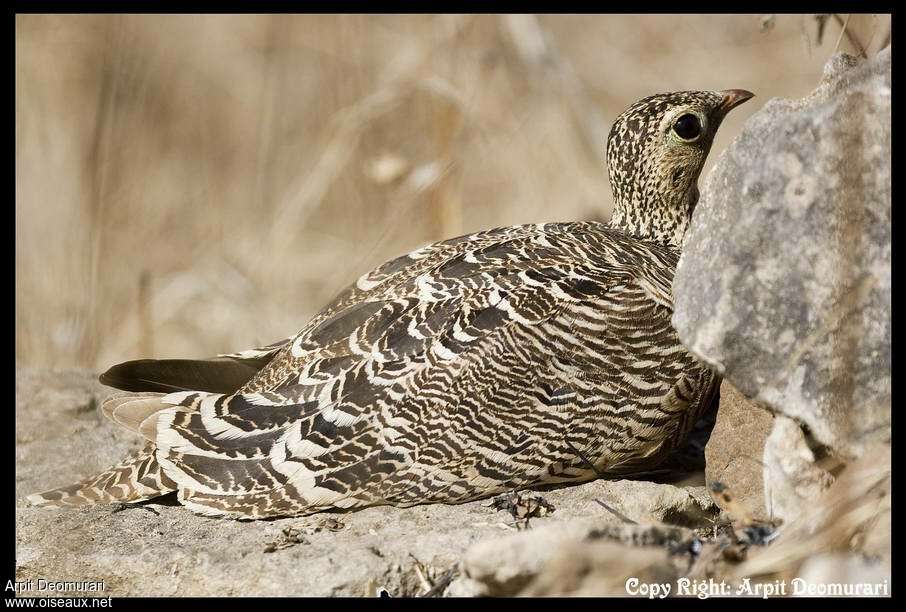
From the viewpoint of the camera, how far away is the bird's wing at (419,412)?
3.40 meters

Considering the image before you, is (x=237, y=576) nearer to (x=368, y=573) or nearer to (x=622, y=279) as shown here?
(x=368, y=573)

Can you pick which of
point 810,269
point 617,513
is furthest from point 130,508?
point 810,269

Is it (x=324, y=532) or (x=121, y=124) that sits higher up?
(x=121, y=124)

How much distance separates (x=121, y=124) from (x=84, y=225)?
27.6 inches

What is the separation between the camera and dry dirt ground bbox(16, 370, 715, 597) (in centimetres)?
308

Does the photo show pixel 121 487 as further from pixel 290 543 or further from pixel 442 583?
pixel 442 583

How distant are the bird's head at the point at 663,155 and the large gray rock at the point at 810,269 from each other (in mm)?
963

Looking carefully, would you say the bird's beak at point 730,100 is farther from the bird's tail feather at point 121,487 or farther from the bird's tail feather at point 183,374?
the bird's tail feather at point 121,487

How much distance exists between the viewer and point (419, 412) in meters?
3.41

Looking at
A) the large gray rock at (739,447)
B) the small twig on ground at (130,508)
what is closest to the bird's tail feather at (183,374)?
the small twig on ground at (130,508)

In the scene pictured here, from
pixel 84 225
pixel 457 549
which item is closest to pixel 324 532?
pixel 457 549

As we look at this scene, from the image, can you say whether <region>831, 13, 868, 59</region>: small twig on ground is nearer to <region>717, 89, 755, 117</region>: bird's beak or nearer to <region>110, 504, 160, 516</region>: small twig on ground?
<region>717, 89, 755, 117</region>: bird's beak

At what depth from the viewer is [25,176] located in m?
6.76

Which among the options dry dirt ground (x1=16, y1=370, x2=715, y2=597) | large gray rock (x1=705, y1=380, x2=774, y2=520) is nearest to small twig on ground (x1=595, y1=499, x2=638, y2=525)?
dry dirt ground (x1=16, y1=370, x2=715, y2=597)
